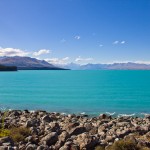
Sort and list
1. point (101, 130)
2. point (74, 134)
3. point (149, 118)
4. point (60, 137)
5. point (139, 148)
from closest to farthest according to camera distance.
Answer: point (139, 148) → point (60, 137) → point (74, 134) → point (101, 130) → point (149, 118)

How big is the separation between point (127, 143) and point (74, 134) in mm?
4824

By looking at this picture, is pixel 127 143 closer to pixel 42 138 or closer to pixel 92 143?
pixel 92 143

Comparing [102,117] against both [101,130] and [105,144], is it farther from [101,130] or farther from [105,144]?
[105,144]

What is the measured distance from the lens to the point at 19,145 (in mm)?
18062

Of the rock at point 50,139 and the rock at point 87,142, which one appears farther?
the rock at point 50,139

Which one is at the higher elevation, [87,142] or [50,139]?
[87,142]

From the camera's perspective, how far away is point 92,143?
18.2 meters

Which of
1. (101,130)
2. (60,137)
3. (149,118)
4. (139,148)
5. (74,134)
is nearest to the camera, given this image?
(139,148)

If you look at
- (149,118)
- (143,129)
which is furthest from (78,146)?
(149,118)

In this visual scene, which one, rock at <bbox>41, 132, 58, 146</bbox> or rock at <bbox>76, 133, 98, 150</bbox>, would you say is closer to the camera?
rock at <bbox>76, 133, 98, 150</bbox>

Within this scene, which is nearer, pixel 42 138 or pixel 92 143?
pixel 92 143

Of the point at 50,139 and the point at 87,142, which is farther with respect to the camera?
the point at 50,139

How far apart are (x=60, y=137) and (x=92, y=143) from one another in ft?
7.03

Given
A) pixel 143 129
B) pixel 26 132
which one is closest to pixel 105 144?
pixel 26 132
